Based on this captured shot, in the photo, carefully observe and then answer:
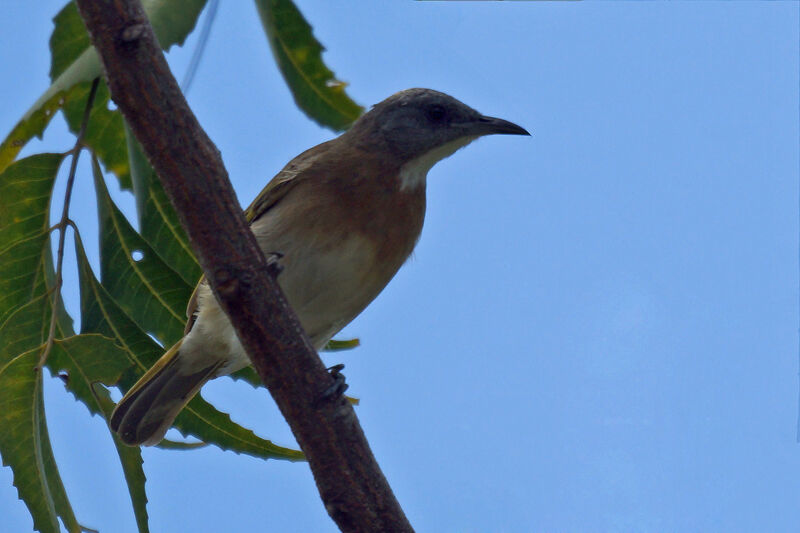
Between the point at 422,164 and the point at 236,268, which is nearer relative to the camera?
the point at 236,268

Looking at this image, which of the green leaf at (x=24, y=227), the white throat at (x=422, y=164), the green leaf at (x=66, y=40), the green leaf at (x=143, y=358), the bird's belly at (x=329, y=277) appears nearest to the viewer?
the green leaf at (x=66, y=40)

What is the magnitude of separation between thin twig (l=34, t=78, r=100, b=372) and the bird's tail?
2.13 ft

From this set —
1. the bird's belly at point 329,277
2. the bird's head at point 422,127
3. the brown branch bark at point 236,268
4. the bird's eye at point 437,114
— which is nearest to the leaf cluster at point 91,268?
the brown branch bark at point 236,268

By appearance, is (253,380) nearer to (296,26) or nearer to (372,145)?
(372,145)

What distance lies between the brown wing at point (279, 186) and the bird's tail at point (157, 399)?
0.53ft

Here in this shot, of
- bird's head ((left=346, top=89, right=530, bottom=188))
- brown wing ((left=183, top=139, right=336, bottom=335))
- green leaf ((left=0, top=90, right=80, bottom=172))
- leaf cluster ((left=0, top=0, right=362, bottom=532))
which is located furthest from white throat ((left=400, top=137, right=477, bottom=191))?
green leaf ((left=0, top=90, right=80, bottom=172))

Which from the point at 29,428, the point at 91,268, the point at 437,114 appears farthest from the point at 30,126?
the point at 437,114

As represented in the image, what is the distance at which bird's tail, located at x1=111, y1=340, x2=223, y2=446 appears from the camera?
152 inches

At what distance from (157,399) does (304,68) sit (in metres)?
1.46

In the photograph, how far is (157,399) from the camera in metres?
3.92

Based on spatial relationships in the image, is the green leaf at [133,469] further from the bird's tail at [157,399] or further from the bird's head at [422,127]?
the bird's head at [422,127]

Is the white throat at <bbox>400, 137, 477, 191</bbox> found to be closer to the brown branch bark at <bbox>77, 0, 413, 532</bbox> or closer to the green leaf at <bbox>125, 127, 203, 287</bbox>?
the green leaf at <bbox>125, 127, 203, 287</bbox>

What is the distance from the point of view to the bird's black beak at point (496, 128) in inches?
173

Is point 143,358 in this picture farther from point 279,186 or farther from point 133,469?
→ point 279,186
